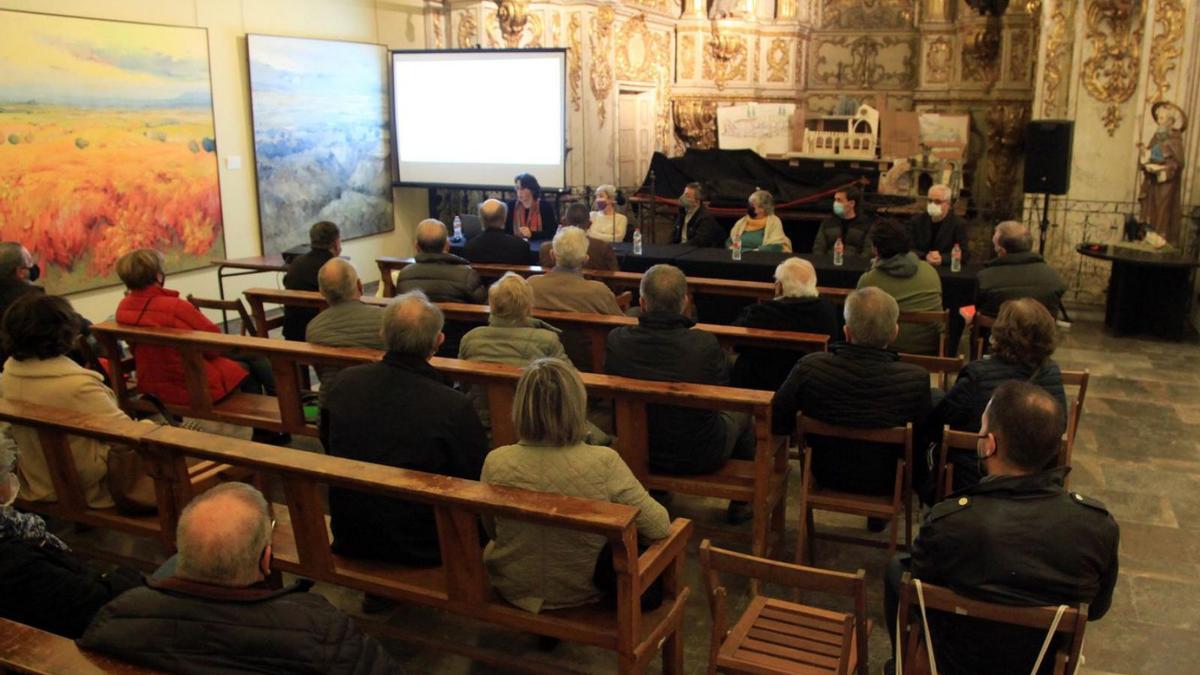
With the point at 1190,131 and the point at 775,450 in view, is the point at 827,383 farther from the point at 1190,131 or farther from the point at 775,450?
the point at 1190,131

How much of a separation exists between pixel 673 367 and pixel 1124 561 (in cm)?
207

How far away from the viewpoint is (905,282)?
5379mm

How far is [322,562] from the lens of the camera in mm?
2955

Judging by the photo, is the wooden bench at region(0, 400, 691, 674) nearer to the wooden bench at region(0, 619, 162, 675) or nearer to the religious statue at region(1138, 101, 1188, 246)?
the wooden bench at region(0, 619, 162, 675)

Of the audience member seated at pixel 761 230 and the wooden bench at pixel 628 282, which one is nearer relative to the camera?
the wooden bench at pixel 628 282

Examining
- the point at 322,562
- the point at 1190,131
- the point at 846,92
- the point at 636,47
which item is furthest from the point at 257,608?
the point at 846,92

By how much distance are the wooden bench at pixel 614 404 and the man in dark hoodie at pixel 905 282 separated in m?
1.78

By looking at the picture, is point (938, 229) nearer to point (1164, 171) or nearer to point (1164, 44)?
point (1164, 171)

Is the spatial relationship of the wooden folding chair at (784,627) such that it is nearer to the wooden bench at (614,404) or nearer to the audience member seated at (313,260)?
the wooden bench at (614,404)

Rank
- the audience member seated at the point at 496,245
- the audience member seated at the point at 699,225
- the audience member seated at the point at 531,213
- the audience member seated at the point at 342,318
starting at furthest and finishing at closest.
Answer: the audience member seated at the point at 531,213, the audience member seated at the point at 699,225, the audience member seated at the point at 496,245, the audience member seated at the point at 342,318

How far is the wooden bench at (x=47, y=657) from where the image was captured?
6.05 ft

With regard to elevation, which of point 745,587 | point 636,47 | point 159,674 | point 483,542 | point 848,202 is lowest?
point 745,587

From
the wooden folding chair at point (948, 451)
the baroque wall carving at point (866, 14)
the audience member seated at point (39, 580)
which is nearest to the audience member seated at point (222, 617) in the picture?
the audience member seated at point (39, 580)

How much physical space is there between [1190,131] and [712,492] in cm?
698
